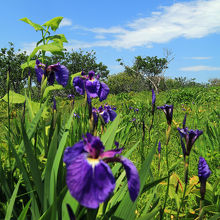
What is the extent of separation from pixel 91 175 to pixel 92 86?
3.28ft

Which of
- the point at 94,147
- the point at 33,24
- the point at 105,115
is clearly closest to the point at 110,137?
the point at 94,147

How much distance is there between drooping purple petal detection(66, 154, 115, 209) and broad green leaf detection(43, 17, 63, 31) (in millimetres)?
1859

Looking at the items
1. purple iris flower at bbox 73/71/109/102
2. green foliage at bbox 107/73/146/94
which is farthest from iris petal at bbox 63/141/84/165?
green foliage at bbox 107/73/146/94

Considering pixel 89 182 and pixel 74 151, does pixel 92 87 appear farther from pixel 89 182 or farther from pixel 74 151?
pixel 89 182

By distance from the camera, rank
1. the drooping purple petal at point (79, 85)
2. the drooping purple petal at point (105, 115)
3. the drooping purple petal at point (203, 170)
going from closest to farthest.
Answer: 1. the drooping purple petal at point (203, 170)
2. the drooping purple petal at point (79, 85)
3. the drooping purple petal at point (105, 115)

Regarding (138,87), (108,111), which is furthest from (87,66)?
(108,111)

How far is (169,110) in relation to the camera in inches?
57.7

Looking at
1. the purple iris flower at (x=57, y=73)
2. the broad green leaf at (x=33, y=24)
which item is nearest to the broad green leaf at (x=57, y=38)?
the broad green leaf at (x=33, y=24)

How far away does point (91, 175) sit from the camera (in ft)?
2.21

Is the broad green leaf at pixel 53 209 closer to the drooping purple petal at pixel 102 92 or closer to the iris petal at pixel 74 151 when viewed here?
the iris petal at pixel 74 151

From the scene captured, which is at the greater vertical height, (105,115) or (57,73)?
(57,73)

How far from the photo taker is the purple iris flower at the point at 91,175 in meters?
0.65

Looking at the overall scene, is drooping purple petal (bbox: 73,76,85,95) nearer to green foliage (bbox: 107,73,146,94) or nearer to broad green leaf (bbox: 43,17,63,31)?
broad green leaf (bbox: 43,17,63,31)

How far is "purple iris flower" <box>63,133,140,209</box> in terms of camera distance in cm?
65
